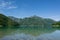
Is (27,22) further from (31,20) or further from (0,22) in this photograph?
(0,22)

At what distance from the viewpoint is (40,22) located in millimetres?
122938

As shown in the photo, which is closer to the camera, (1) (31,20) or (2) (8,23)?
(2) (8,23)

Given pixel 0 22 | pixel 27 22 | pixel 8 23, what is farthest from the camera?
pixel 27 22

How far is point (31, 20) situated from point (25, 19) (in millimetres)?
5749

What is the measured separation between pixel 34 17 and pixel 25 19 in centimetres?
1419

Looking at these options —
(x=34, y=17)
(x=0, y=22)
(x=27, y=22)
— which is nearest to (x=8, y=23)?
(x=0, y=22)

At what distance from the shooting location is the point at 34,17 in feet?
456

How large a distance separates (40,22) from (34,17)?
17.6 metres

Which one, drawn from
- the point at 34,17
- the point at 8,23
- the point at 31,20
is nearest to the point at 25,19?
the point at 31,20

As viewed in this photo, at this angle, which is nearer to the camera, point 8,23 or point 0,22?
point 0,22

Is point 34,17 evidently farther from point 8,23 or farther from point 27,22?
point 8,23

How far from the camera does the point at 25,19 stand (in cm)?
12825

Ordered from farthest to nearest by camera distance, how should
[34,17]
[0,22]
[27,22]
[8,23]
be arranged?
[34,17], [27,22], [8,23], [0,22]

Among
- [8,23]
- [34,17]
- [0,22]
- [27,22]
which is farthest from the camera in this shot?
[34,17]
